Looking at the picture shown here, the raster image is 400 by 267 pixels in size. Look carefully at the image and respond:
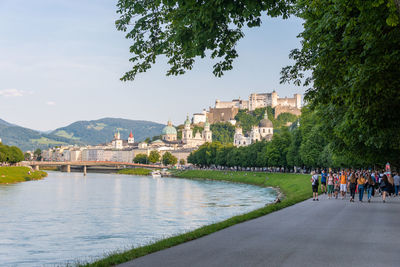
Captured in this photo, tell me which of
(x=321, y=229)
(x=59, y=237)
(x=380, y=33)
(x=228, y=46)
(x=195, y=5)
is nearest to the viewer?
(x=195, y=5)

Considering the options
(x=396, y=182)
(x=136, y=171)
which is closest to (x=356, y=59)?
(x=396, y=182)

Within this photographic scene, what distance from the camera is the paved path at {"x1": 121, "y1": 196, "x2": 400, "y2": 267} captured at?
30.0ft

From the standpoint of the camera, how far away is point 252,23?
9742 mm

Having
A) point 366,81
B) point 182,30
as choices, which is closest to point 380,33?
point 366,81

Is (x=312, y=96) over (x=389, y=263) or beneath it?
over

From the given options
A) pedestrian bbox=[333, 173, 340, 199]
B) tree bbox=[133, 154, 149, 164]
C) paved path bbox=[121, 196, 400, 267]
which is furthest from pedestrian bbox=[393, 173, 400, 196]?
tree bbox=[133, 154, 149, 164]

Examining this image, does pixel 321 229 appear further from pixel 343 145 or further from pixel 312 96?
pixel 343 145

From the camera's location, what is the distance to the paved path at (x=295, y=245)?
30.0 feet

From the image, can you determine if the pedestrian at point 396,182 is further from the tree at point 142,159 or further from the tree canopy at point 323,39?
the tree at point 142,159

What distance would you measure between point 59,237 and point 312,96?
1235cm

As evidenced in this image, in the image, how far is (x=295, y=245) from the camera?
1083cm

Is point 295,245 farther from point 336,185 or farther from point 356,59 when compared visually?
point 336,185

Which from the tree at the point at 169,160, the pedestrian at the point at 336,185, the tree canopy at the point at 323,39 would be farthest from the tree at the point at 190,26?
the tree at the point at 169,160

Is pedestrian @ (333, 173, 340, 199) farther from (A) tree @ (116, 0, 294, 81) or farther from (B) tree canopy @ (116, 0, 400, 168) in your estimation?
(A) tree @ (116, 0, 294, 81)
